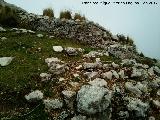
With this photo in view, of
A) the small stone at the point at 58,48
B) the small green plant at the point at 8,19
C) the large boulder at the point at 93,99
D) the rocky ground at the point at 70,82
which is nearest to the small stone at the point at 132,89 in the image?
the rocky ground at the point at 70,82

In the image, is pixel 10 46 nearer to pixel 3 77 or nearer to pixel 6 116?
pixel 3 77

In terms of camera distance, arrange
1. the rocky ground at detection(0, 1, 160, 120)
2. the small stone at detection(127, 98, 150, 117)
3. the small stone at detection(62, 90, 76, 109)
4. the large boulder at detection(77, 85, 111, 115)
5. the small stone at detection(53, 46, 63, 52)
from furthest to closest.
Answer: the small stone at detection(53, 46, 63, 52) → the small stone at detection(127, 98, 150, 117) → the small stone at detection(62, 90, 76, 109) → the rocky ground at detection(0, 1, 160, 120) → the large boulder at detection(77, 85, 111, 115)

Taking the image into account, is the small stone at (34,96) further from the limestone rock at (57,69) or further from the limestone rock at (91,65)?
the limestone rock at (91,65)

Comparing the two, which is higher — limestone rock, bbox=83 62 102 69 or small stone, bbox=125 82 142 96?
limestone rock, bbox=83 62 102 69

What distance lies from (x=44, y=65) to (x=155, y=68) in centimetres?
370

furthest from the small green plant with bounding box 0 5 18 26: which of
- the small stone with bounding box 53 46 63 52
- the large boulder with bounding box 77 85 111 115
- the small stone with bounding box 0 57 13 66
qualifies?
the large boulder with bounding box 77 85 111 115

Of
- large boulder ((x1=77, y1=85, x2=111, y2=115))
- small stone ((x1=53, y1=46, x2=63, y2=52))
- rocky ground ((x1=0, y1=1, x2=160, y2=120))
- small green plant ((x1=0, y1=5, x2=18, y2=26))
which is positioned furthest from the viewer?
small green plant ((x1=0, y1=5, x2=18, y2=26))

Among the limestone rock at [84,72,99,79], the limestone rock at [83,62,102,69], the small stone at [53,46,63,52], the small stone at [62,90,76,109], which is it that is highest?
the small stone at [53,46,63,52]

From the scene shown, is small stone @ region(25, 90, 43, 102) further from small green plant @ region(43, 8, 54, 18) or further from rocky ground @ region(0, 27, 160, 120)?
small green plant @ region(43, 8, 54, 18)

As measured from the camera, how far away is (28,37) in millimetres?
11875

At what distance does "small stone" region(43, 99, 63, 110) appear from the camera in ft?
27.4

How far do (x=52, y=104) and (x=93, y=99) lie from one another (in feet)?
3.14

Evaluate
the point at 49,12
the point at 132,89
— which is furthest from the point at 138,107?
the point at 49,12

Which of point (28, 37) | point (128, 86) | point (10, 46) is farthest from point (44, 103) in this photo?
point (28, 37)
